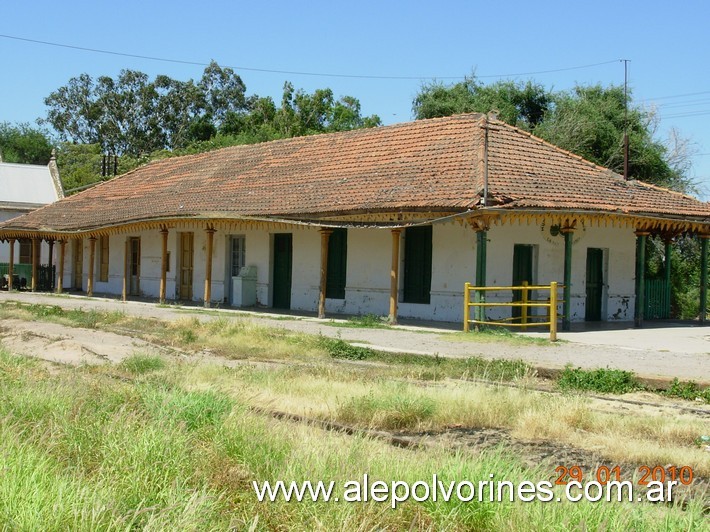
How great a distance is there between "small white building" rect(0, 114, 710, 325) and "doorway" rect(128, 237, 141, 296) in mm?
1764

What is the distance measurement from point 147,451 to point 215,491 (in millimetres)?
647

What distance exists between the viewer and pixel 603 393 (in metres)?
10.9

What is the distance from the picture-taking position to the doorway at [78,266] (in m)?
33.5

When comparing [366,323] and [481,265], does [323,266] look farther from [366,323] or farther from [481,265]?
[481,265]

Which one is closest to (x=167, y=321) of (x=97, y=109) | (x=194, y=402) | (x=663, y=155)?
(x=194, y=402)

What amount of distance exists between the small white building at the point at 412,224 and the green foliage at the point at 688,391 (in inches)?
277

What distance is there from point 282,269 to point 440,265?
5742 millimetres

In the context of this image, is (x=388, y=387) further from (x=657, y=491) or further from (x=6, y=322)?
(x=6, y=322)

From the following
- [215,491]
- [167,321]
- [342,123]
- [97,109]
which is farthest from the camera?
[97,109]

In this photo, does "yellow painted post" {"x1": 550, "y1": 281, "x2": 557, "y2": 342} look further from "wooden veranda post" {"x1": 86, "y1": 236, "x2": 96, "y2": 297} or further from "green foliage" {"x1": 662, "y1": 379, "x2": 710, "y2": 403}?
"wooden veranda post" {"x1": 86, "y1": 236, "x2": 96, "y2": 297}

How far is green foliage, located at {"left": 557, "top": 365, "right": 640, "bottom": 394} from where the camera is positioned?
1103 centimetres

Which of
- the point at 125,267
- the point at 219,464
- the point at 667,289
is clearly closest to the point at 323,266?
the point at 125,267

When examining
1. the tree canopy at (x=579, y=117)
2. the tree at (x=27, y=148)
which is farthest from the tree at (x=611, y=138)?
the tree at (x=27, y=148)

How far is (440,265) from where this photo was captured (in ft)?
66.3
